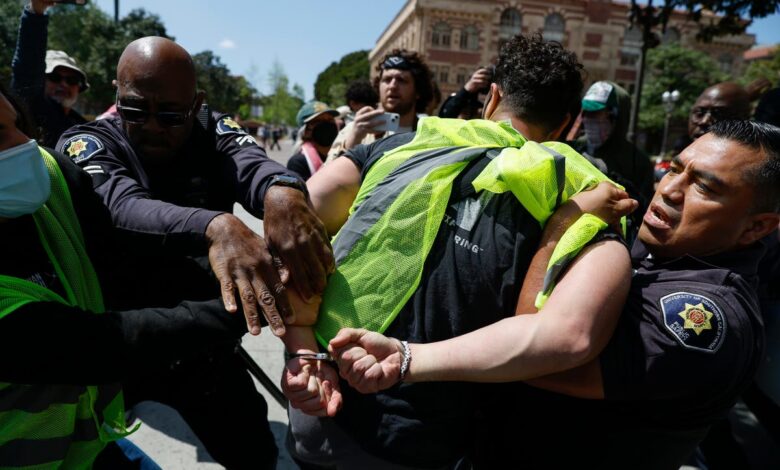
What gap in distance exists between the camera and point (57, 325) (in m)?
1.07

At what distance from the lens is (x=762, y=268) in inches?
81.5

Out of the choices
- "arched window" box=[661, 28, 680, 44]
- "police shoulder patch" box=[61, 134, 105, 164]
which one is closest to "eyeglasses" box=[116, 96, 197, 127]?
"police shoulder patch" box=[61, 134, 105, 164]

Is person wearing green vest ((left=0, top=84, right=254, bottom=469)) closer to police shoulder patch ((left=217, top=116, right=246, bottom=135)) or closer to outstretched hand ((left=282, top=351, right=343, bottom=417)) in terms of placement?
outstretched hand ((left=282, top=351, right=343, bottom=417))

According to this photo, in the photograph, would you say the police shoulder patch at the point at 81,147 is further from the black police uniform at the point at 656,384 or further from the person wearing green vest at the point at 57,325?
the black police uniform at the point at 656,384

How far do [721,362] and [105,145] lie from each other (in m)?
1.77

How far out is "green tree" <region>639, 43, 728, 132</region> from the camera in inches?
1517

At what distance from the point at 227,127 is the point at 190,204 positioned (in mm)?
320

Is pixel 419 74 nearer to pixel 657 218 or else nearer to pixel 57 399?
pixel 657 218

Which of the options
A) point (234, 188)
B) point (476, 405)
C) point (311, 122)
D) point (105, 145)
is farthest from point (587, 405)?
point (311, 122)

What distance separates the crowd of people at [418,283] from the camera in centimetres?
112

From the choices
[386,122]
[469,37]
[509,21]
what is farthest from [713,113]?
[509,21]

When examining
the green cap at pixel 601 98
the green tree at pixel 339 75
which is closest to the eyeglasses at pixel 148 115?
the green cap at pixel 601 98

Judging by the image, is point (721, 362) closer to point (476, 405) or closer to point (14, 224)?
point (476, 405)

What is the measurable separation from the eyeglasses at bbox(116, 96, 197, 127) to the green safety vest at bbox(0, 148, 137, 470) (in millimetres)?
283
